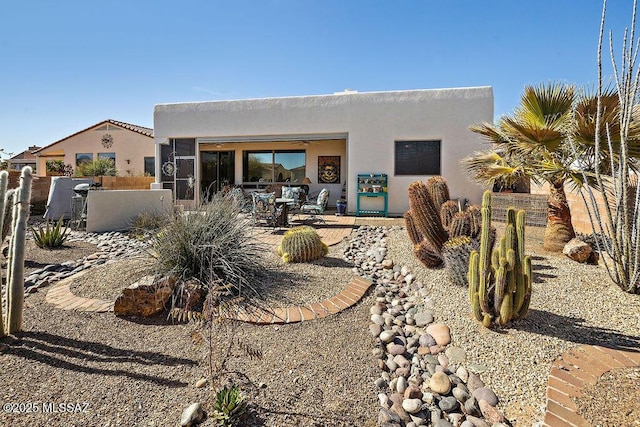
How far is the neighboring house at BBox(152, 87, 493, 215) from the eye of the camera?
10.4 metres

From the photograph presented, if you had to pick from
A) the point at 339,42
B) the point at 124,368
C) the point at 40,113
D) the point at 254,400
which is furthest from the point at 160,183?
the point at 254,400

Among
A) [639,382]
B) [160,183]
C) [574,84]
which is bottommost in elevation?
[639,382]

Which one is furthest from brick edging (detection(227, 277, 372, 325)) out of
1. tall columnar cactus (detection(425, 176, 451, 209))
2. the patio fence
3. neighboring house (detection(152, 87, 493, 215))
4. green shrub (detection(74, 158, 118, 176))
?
green shrub (detection(74, 158, 118, 176))

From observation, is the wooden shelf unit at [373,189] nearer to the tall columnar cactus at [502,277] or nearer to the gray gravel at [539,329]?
the gray gravel at [539,329]

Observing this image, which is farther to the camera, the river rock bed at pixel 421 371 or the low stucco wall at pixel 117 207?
the low stucco wall at pixel 117 207

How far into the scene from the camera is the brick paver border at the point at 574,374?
1.95m

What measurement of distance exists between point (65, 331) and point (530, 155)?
25.4 ft

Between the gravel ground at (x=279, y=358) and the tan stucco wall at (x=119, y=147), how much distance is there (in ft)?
62.9

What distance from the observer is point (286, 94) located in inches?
479

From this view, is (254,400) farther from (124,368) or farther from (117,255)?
(117,255)

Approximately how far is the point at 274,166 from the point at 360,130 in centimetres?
592

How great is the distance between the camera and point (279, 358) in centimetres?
269

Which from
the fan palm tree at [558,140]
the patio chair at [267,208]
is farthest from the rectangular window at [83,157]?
the fan palm tree at [558,140]

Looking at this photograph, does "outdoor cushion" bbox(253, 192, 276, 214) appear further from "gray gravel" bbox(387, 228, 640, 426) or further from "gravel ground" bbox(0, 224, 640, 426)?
"gray gravel" bbox(387, 228, 640, 426)
